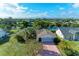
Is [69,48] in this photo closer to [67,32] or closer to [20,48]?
[67,32]

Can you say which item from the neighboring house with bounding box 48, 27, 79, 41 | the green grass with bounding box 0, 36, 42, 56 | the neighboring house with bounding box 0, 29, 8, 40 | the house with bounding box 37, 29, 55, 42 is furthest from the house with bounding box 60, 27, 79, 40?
the neighboring house with bounding box 0, 29, 8, 40

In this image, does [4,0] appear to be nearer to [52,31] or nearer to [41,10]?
[41,10]

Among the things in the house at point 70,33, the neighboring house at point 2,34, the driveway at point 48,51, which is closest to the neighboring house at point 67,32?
the house at point 70,33

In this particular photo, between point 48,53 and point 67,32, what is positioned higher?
point 67,32

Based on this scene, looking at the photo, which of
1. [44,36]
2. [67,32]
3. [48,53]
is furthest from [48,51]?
[67,32]

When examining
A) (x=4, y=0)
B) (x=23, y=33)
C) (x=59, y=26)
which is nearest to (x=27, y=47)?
(x=23, y=33)

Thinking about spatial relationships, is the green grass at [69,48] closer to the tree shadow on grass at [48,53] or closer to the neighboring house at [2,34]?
the tree shadow on grass at [48,53]
